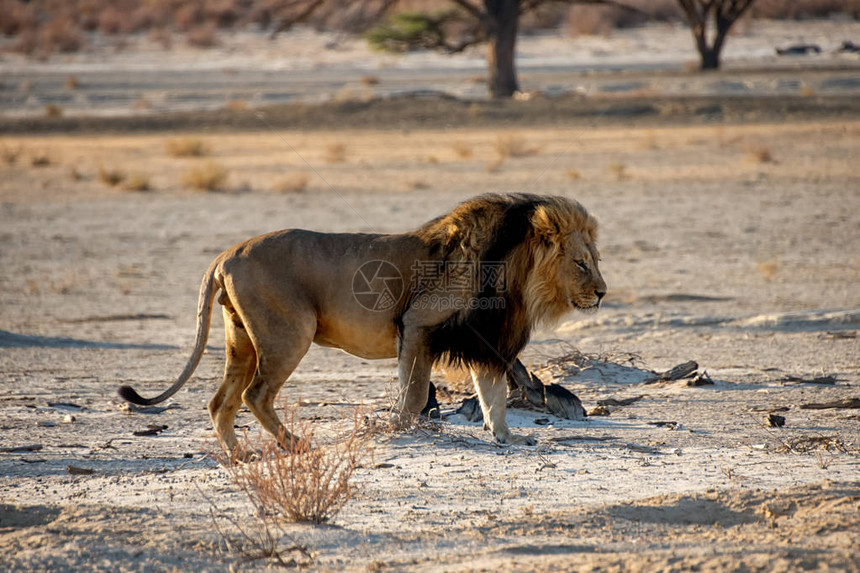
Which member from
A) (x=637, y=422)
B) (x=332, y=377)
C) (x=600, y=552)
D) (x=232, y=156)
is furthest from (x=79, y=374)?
(x=232, y=156)

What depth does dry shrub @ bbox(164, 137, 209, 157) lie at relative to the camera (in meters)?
26.7

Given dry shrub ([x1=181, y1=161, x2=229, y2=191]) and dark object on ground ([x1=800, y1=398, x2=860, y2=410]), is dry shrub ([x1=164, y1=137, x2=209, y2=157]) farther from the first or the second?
dark object on ground ([x1=800, y1=398, x2=860, y2=410])

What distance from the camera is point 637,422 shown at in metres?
7.34

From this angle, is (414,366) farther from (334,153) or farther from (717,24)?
→ (717,24)

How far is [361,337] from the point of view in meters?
6.60

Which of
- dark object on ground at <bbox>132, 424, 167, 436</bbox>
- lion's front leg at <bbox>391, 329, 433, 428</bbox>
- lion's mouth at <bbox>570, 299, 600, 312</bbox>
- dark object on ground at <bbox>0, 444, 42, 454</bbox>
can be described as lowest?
dark object on ground at <bbox>132, 424, 167, 436</bbox>

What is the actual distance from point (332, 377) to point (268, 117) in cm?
2364

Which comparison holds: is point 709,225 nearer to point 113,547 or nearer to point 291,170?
point 291,170

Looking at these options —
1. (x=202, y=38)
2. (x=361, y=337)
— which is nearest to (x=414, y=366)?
(x=361, y=337)

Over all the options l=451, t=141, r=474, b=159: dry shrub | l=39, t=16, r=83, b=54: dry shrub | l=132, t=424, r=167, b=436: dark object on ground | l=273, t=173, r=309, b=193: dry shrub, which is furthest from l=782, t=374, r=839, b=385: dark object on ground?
l=39, t=16, r=83, b=54: dry shrub

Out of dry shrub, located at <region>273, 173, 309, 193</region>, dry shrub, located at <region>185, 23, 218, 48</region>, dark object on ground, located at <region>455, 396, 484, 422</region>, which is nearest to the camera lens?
dark object on ground, located at <region>455, 396, 484, 422</region>

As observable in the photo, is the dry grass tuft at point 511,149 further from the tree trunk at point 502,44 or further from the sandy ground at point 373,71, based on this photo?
the tree trunk at point 502,44

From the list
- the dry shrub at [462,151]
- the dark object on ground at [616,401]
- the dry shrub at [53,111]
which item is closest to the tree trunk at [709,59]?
the dry shrub at [462,151]

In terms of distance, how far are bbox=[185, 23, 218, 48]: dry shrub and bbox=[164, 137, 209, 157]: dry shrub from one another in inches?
941
